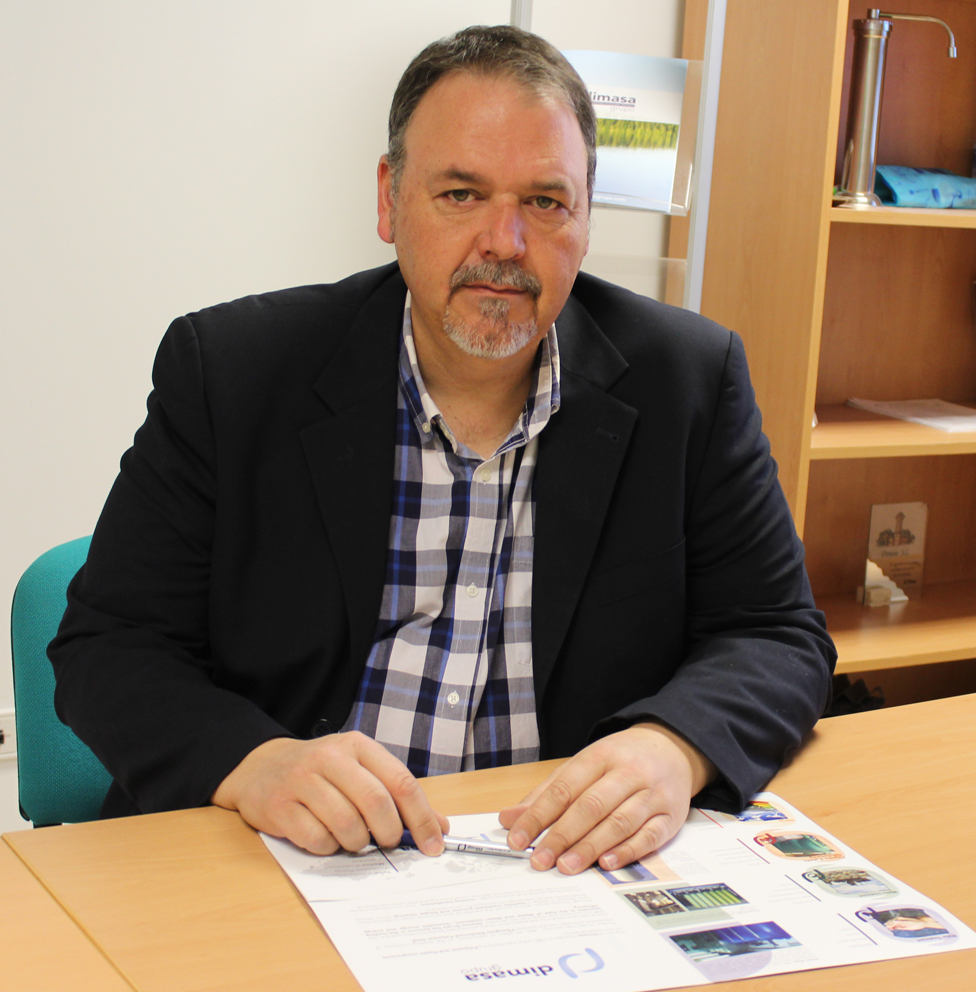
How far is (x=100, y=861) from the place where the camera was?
85 centimetres

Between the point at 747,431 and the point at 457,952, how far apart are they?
835mm

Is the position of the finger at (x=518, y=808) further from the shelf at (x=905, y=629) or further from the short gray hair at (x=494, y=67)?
the shelf at (x=905, y=629)

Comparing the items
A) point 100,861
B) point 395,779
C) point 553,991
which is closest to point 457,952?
point 553,991

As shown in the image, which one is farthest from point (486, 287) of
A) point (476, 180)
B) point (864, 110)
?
point (864, 110)

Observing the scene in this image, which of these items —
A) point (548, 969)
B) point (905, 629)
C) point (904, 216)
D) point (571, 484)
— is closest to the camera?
point (548, 969)

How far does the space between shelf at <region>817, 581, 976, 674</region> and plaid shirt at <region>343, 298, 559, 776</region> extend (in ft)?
3.72

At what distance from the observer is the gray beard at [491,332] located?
126cm

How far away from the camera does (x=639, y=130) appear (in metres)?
2.14

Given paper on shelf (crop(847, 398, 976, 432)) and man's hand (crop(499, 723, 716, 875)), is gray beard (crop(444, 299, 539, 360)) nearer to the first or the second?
man's hand (crop(499, 723, 716, 875))

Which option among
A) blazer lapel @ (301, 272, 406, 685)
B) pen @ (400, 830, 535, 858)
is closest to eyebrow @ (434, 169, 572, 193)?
blazer lapel @ (301, 272, 406, 685)

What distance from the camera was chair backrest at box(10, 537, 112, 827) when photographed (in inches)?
50.1

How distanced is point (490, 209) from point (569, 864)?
732 millimetres

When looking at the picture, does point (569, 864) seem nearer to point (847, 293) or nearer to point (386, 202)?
point (386, 202)

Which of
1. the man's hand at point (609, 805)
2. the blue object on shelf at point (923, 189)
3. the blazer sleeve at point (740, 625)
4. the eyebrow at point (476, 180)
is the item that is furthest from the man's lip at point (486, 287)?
the blue object on shelf at point (923, 189)
